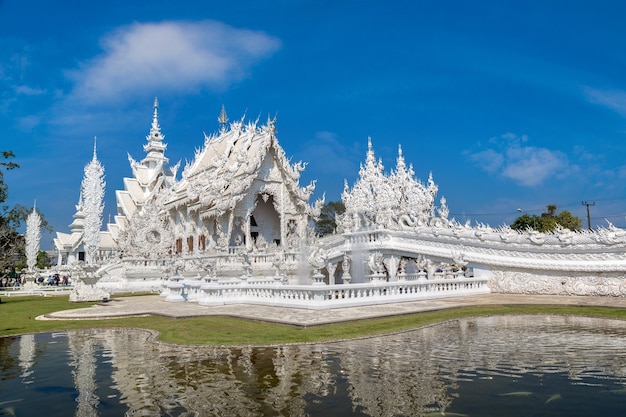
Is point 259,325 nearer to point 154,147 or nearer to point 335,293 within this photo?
point 335,293

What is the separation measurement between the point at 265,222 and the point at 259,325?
22.9 m

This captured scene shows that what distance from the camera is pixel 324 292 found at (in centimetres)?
1227

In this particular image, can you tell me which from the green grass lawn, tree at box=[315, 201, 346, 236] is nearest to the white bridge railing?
the green grass lawn

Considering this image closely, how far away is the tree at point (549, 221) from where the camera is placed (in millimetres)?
48500

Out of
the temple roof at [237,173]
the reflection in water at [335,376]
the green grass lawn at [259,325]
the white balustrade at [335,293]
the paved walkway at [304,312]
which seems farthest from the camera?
the temple roof at [237,173]

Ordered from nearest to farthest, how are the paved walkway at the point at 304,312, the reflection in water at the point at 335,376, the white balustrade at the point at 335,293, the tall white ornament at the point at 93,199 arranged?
1. the reflection in water at the point at 335,376
2. the paved walkway at the point at 304,312
3. the white balustrade at the point at 335,293
4. the tall white ornament at the point at 93,199

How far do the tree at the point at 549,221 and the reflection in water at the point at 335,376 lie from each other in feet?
145

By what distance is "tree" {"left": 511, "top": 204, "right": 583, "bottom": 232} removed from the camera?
4850 centimetres

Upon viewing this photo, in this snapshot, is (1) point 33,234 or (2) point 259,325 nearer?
(2) point 259,325

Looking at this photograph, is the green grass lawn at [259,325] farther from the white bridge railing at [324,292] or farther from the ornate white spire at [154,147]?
the ornate white spire at [154,147]

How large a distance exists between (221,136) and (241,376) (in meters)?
31.6

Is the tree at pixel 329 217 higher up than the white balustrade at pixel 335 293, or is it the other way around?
the tree at pixel 329 217

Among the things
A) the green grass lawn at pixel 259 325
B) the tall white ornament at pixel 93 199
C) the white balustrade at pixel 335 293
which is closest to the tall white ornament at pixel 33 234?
the tall white ornament at pixel 93 199

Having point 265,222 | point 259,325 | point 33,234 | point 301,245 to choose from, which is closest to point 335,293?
point 259,325
